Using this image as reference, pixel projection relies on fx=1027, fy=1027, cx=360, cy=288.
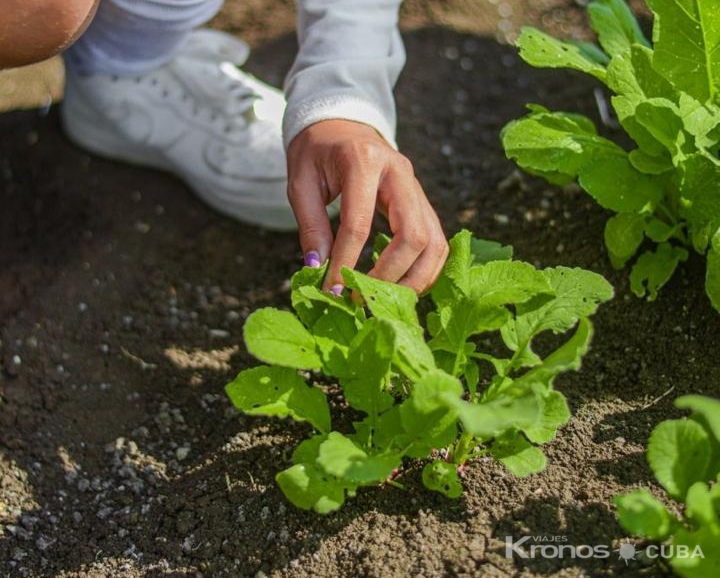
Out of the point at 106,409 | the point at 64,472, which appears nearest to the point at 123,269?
the point at 106,409

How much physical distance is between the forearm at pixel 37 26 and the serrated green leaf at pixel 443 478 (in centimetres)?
88

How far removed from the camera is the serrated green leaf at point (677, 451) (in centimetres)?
127

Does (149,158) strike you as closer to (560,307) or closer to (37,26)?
(37,26)

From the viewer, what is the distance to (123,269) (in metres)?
2.06

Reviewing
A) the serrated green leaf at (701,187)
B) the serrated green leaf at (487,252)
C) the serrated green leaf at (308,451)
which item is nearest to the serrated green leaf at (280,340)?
the serrated green leaf at (308,451)

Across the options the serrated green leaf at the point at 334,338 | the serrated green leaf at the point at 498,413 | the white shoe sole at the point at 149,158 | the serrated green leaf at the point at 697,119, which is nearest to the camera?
the serrated green leaf at the point at 498,413

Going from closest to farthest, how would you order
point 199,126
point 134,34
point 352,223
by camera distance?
point 352,223 < point 134,34 < point 199,126

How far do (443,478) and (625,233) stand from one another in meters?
0.55

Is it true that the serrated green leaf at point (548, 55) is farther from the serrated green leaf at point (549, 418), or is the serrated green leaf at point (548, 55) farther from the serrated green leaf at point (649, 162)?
the serrated green leaf at point (549, 418)

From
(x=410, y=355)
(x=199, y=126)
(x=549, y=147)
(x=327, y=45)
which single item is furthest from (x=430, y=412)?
(x=199, y=126)

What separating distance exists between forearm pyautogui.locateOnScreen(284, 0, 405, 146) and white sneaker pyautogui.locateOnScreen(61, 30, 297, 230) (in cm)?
32

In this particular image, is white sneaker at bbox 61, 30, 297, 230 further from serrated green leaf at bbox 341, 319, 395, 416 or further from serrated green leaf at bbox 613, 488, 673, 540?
serrated green leaf at bbox 613, 488, 673, 540

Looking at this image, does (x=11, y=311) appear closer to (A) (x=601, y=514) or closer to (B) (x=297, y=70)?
(B) (x=297, y=70)

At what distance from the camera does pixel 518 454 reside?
4.51 ft
